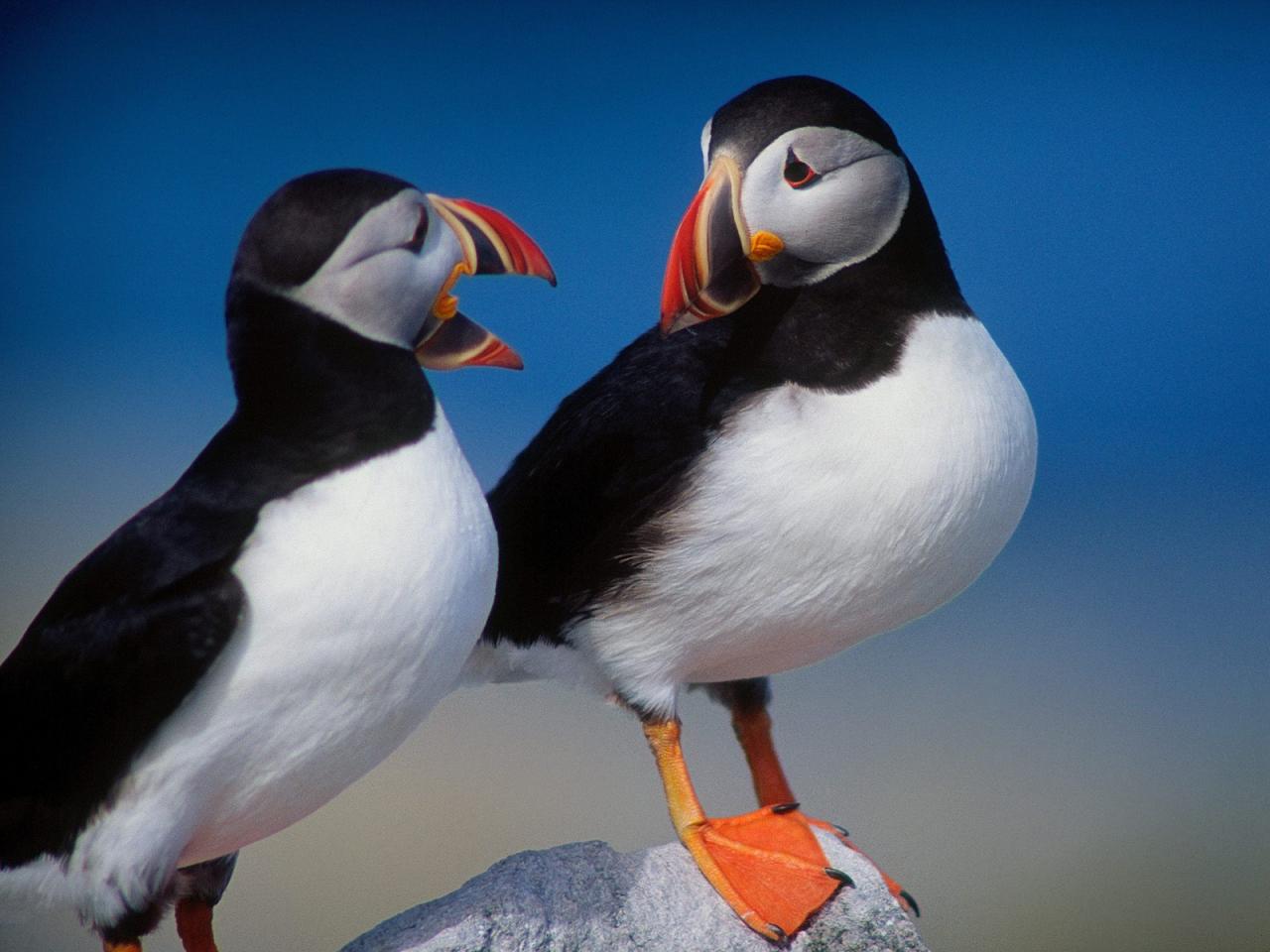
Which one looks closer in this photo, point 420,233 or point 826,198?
point 420,233

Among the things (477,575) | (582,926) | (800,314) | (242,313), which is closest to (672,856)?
(582,926)

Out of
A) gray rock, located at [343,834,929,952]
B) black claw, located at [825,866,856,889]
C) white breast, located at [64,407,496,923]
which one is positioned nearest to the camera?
white breast, located at [64,407,496,923]

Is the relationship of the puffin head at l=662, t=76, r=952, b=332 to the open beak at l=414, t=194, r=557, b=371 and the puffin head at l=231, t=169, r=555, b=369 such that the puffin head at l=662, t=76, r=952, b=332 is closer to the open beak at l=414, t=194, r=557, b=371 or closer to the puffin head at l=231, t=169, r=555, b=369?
the open beak at l=414, t=194, r=557, b=371

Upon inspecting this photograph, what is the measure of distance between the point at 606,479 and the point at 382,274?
0.64m

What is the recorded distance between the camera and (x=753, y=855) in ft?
8.24

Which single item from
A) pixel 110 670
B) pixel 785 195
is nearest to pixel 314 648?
pixel 110 670

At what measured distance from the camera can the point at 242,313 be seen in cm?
210

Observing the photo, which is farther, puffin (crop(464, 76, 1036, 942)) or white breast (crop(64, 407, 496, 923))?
puffin (crop(464, 76, 1036, 942))

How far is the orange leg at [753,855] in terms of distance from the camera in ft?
8.00

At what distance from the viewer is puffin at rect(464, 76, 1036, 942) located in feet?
7.77

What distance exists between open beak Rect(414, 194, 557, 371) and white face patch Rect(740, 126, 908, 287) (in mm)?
347

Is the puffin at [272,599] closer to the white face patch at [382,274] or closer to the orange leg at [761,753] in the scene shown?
the white face patch at [382,274]

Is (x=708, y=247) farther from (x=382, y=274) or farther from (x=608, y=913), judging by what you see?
(x=608, y=913)

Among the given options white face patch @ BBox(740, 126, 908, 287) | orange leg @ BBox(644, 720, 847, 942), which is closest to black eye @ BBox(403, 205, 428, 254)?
white face patch @ BBox(740, 126, 908, 287)
